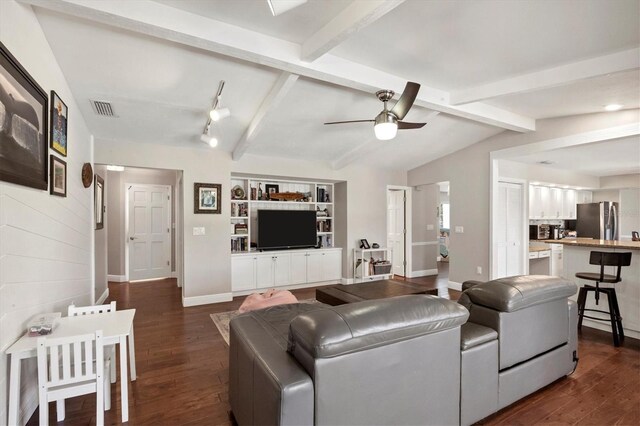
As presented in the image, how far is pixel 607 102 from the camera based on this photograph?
3750 mm

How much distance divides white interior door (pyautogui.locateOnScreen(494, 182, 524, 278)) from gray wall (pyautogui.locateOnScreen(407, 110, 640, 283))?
238 millimetres

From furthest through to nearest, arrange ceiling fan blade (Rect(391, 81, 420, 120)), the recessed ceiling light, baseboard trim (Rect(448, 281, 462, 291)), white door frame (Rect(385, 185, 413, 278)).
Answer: white door frame (Rect(385, 185, 413, 278)) → baseboard trim (Rect(448, 281, 462, 291)) → the recessed ceiling light → ceiling fan blade (Rect(391, 81, 420, 120))

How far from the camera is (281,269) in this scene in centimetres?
573

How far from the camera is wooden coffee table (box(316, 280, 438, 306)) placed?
3434mm

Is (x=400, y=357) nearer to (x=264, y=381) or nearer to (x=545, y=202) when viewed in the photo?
(x=264, y=381)

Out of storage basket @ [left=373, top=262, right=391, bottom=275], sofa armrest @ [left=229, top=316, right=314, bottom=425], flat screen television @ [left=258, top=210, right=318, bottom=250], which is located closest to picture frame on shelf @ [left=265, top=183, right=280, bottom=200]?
flat screen television @ [left=258, top=210, right=318, bottom=250]

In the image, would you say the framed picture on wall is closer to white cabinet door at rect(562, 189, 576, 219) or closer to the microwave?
the microwave

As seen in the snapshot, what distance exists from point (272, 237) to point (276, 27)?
12.4ft

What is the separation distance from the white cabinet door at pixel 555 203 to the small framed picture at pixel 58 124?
8348mm

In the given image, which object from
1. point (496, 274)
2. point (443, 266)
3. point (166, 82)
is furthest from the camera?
point (443, 266)

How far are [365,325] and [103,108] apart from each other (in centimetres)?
377

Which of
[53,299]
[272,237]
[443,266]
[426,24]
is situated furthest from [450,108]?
[443,266]

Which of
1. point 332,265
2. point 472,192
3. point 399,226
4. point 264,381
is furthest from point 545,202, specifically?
point 264,381

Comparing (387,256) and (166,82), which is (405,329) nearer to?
Answer: (166,82)
